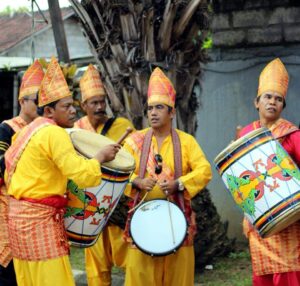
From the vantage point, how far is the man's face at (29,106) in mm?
5883

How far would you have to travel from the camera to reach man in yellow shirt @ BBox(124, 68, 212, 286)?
18.1ft

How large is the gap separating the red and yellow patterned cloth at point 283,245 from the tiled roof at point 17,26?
667 inches

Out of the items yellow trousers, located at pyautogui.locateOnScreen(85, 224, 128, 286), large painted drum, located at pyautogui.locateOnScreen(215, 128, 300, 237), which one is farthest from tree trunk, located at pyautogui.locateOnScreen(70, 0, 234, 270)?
large painted drum, located at pyautogui.locateOnScreen(215, 128, 300, 237)

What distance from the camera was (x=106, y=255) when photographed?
21.1 ft

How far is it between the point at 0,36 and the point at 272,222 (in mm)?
20492

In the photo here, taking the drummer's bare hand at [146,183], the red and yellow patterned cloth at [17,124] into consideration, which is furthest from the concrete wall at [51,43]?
the drummer's bare hand at [146,183]

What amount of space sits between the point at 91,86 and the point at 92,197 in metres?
1.75

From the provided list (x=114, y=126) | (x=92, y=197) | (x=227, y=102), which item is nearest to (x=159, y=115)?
(x=114, y=126)

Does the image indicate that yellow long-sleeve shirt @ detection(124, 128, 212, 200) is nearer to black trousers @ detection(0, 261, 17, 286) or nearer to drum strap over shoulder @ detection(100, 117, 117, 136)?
drum strap over shoulder @ detection(100, 117, 117, 136)

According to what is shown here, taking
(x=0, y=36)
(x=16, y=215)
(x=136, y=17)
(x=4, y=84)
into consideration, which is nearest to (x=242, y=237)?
(x=136, y=17)

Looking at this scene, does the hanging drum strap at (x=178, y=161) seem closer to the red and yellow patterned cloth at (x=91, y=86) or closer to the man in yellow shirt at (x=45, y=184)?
the man in yellow shirt at (x=45, y=184)

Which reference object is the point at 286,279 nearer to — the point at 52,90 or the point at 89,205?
the point at 89,205

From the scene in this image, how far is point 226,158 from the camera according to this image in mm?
4910

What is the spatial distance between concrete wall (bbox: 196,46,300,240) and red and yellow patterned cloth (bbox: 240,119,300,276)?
3363 mm
